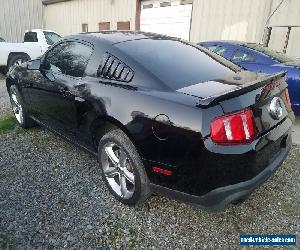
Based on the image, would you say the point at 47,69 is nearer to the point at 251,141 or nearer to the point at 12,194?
the point at 12,194

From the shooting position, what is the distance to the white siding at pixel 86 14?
13703mm

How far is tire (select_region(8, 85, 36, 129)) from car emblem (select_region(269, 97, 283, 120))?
11.5 feet

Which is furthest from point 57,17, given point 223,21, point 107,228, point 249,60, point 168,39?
point 107,228

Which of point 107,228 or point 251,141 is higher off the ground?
point 251,141

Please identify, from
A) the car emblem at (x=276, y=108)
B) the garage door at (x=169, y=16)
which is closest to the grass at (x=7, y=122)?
the car emblem at (x=276, y=108)

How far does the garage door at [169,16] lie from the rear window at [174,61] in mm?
8179

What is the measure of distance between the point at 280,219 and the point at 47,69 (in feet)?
10.0

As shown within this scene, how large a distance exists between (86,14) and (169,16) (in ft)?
24.0

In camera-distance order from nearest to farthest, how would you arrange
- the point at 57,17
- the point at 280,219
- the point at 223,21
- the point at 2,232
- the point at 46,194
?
1. the point at 2,232
2. the point at 280,219
3. the point at 46,194
4. the point at 223,21
5. the point at 57,17

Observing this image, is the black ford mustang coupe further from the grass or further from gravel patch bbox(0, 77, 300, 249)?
the grass

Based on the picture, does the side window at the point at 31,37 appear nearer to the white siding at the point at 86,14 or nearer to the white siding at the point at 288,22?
the white siding at the point at 86,14

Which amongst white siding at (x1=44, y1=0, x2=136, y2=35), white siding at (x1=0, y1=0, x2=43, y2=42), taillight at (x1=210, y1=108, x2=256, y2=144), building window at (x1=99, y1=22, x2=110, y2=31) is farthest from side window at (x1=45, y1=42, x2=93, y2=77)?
white siding at (x1=0, y1=0, x2=43, y2=42)

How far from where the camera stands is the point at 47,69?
3.69 metres

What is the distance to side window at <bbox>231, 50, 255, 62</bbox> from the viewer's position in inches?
219
